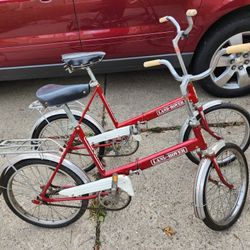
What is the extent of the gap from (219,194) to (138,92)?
1704mm

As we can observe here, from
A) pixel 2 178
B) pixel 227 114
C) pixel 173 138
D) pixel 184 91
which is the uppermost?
pixel 184 91

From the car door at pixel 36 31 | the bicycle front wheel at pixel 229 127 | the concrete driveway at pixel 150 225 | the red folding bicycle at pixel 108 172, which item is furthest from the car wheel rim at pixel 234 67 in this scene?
the car door at pixel 36 31

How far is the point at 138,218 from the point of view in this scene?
2.50 meters

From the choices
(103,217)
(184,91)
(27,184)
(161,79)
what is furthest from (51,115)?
(161,79)

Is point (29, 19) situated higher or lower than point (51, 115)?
higher

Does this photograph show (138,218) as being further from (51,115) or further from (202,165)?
(51,115)

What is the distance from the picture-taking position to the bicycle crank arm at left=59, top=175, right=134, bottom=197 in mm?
2188

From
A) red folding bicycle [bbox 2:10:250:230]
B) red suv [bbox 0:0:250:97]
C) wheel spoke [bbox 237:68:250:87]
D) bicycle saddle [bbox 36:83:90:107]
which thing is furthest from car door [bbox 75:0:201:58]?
bicycle saddle [bbox 36:83:90:107]

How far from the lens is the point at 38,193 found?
2.42 m

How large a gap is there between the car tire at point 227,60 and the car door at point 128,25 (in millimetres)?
315

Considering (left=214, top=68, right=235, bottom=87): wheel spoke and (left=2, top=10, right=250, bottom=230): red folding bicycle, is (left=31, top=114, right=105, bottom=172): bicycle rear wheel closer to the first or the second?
(left=2, top=10, right=250, bottom=230): red folding bicycle

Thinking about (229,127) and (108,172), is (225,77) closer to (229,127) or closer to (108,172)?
(229,127)

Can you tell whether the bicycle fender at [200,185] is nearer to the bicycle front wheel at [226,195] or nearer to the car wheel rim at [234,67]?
the bicycle front wheel at [226,195]

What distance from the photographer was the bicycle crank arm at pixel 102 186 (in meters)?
2.19
